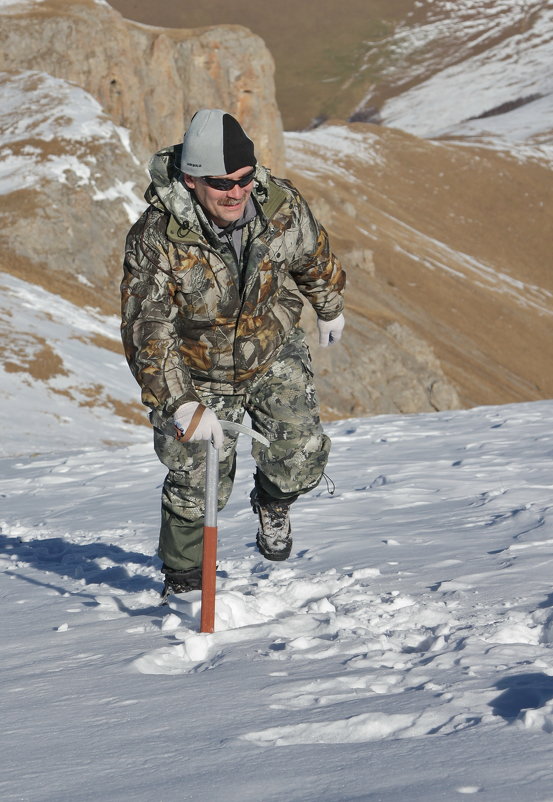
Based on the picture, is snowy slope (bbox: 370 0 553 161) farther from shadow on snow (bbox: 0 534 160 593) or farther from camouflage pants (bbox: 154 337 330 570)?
camouflage pants (bbox: 154 337 330 570)

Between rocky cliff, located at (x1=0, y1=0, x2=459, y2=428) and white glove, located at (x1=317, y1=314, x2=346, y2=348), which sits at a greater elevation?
white glove, located at (x1=317, y1=314, x2=346, y2=348)

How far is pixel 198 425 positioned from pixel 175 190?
900 millimetres

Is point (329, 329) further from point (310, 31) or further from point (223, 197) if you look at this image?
point (310, 31)

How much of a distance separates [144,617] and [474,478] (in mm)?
3387

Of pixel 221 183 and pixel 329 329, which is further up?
pixel 221 183

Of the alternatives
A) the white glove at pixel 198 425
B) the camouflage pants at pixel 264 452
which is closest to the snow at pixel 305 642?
the camouflage pants at pixel 264 452

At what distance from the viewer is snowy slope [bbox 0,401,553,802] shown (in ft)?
7.30

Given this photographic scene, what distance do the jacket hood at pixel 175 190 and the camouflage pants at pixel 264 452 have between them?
771mm

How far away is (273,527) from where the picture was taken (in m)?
4.65

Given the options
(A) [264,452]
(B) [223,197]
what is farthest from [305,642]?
(B) [223,197]

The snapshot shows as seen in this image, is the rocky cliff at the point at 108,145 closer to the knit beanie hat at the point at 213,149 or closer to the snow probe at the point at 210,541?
the knit beanie hat at the point at 213,149

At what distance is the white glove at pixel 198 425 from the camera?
3721 millimetres

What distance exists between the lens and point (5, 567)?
5309mm

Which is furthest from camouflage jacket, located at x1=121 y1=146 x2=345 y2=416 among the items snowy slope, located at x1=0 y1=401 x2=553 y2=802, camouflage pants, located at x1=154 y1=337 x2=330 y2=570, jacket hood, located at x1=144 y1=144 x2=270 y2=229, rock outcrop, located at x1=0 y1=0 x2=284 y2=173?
rock outcrop, located at x1=0 y1=0 x2=284 y2=173
